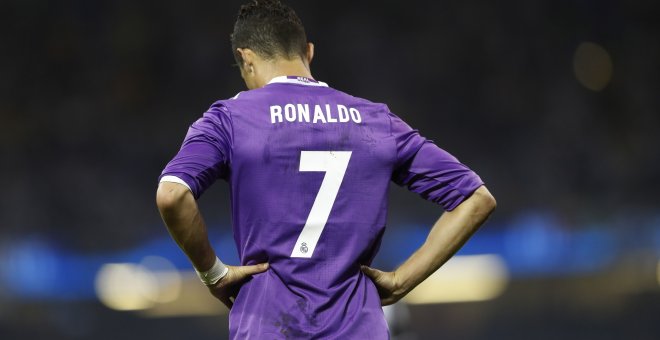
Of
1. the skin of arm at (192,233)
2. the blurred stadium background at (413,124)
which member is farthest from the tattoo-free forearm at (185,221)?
the blurred stadium background at (413,124)

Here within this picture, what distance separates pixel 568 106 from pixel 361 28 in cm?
239

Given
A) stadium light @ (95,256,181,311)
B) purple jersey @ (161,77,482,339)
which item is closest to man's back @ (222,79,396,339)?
purple jersey @ (161,77,482,339)

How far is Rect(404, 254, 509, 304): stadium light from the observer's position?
8.04 m

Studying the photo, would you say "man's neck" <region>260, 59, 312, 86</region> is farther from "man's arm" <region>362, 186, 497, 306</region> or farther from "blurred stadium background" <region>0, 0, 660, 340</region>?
"blurred stadium background" <region>0, 0, 660, 340</region>

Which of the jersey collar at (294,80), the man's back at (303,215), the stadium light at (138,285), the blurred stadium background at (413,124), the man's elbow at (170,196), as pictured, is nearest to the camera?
the man's elbow at (170,196)

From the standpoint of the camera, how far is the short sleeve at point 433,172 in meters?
2.20

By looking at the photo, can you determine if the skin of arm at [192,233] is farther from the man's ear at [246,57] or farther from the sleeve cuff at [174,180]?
the man's ear at [246,57]

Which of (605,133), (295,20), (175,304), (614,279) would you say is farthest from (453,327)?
(295,20)

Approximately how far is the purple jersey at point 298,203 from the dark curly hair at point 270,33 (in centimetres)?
16

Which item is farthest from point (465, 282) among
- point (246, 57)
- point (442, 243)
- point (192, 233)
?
point (192, 233)

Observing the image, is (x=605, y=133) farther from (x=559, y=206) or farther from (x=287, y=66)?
(x=287, y=66)

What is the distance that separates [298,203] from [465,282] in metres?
6.30

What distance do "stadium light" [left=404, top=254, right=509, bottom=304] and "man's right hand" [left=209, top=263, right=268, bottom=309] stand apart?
598 centimetres

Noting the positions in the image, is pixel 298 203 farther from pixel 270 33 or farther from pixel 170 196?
pixel 270 33
